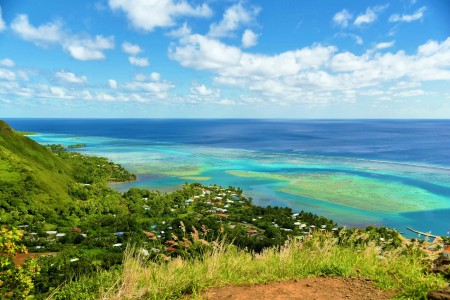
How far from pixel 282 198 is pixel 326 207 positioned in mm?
4528

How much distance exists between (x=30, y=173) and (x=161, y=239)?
14.6m

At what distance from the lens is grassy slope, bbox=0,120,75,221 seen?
73.8 ft

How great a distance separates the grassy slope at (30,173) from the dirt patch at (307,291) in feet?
66.0

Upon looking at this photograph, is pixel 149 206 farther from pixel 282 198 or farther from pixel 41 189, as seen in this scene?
pixel 282 198

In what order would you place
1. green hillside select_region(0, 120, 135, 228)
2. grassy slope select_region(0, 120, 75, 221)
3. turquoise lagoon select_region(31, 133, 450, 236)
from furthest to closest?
turquoise lagoon select_region(31, 133, 450, 236) < grassy slope select_region(0, 120, 75, 221) < green hillside select_region(0, 120, 135, 228)

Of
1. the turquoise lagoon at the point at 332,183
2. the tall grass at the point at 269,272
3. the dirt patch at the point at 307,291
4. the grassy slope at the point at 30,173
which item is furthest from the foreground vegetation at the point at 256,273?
the grassy slope at the point at 30,173

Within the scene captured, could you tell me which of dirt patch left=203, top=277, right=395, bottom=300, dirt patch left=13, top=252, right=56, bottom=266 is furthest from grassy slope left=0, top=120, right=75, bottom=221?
dirt patch left=203, top=277, right=395, bottom=300

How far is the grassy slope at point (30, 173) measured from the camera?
22.5 metres

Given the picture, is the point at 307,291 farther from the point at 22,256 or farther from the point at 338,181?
the point at 338,181

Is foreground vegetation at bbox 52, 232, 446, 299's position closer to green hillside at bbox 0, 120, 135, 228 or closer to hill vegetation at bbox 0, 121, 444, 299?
hill vegetation at bbox 0, 121, 444, 299

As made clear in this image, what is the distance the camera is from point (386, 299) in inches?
214

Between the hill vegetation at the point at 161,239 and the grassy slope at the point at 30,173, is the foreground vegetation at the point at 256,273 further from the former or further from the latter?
the grassy slope at the point at 30,173

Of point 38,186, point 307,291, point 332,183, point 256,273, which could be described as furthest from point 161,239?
point 332,183

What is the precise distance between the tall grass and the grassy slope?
19143 mm
